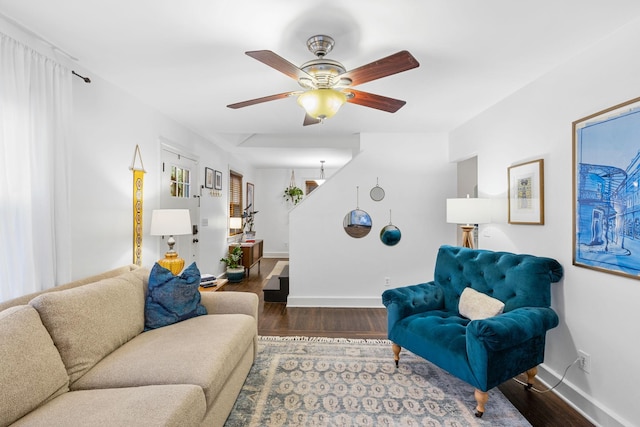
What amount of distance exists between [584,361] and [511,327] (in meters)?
0.67

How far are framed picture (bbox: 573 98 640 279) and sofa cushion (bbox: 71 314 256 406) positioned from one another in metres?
2.36

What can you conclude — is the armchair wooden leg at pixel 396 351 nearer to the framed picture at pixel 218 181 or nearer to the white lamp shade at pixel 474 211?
the white lamp shade at pixel 474 211

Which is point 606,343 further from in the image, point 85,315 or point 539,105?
point 85,315

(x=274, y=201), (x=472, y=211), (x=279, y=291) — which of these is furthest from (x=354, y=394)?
(x=274, y=201)

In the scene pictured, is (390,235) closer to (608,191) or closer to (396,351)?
(396,351)

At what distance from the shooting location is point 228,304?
2.55 meters

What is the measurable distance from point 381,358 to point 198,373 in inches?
67.2

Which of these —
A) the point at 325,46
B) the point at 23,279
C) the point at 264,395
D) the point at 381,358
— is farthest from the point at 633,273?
the point at 23,279

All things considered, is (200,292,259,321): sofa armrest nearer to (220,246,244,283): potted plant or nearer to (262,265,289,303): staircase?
(262,265,289,303): staircase

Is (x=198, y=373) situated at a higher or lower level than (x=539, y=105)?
lower

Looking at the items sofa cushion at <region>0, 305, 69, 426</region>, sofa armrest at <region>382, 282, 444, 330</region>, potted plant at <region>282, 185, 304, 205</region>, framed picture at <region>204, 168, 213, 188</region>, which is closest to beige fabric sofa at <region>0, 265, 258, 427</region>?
sofa cushion at <region>0, 305, 69, 426</region>

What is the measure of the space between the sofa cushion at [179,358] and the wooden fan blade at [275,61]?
1.63 m

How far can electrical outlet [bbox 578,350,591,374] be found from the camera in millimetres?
2031

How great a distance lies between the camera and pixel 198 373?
1590 mm
